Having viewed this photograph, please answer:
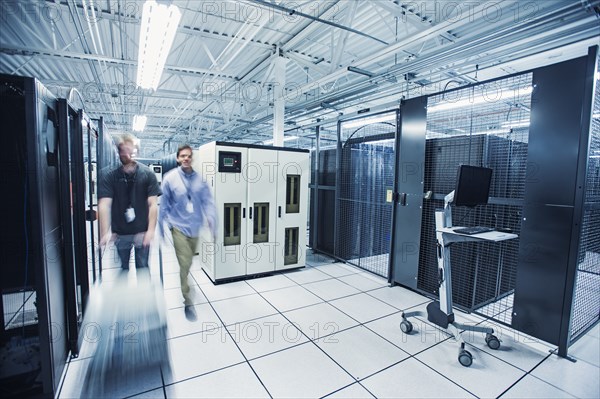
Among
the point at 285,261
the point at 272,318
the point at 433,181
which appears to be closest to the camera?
the point at 272,318

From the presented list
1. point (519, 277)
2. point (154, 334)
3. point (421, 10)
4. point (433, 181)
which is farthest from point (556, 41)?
point (154, 334)

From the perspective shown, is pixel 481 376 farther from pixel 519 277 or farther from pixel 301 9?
pixel 301 9

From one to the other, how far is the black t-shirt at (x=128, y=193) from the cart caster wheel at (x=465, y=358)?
2.75 metres

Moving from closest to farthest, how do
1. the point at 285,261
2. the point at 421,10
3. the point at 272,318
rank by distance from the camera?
the point at 272,318
the point at 421,10
the point at 285,261

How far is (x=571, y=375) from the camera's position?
82.4 inches

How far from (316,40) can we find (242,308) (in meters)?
4.27

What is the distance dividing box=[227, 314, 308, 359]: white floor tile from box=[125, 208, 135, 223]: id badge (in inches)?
50.5

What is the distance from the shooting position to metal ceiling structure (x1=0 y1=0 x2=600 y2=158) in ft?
9.86

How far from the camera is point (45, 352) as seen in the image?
162 centimetres

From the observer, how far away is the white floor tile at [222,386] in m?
1.83

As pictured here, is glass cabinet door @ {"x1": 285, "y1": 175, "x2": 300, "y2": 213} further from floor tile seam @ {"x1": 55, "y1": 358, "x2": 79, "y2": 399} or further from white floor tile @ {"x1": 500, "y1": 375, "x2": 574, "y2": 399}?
white floor tile @ {"x1": 500, "y1": 375, "x2": 574, "y2": 399}

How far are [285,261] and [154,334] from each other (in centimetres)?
206

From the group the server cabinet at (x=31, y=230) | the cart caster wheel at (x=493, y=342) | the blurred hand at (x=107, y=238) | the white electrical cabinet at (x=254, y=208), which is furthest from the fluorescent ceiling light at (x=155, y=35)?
the cart caster wheel at (x=493, y=342)

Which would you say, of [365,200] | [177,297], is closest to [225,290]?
[177,297]
